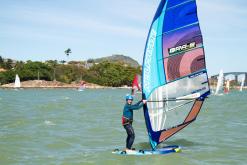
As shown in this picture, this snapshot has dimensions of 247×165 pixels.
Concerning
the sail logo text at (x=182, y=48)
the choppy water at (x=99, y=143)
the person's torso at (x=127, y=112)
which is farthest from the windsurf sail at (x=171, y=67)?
the choppy water at (x=99, y=143)

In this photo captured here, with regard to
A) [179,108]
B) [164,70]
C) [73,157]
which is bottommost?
[73,157]

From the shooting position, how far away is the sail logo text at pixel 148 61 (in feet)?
35.3

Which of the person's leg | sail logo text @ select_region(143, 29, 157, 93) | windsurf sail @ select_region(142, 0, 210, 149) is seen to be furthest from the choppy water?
sail logo text @ select_region(143, 29, 157, 93)

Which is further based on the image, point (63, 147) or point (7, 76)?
point (7, 76)

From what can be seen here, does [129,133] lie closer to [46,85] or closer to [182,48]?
[182,48]

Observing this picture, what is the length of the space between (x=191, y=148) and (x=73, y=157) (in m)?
3.54

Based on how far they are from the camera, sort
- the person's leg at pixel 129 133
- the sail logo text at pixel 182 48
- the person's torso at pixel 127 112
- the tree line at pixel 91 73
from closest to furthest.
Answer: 1. the sail logo text at pixel 182 48
2. the person's torso at pixel 127 112
3. the person's leg at pixel 129 133
4. the tree line at pixel 91 73

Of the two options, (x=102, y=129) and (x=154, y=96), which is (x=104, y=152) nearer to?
(x=154, y=96)

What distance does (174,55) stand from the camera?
1103cm

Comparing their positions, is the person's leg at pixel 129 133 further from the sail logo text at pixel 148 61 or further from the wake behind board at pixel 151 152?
the sail logo text at pixel 148 61

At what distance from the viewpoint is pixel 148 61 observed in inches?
428

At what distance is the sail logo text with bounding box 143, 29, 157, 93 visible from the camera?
1077 centimetres

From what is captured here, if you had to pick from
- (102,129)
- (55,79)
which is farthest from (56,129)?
(55,79)

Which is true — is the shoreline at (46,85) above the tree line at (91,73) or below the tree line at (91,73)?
below
